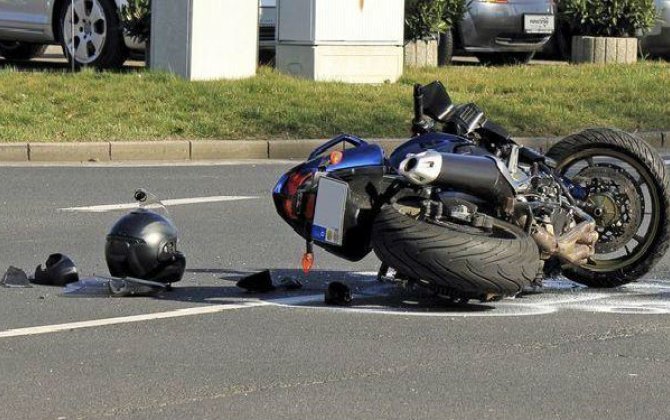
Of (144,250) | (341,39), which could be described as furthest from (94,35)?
(144,250)

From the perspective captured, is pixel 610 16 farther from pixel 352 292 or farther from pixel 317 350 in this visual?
pixel 317 350

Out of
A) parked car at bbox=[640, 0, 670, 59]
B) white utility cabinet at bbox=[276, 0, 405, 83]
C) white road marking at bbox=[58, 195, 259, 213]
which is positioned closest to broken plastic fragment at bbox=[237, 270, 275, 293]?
white road marking at bbox=[58, 195, 259, 213]

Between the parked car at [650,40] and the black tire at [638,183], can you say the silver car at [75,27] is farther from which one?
the black tire at [638,183]

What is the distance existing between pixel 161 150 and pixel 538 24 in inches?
305

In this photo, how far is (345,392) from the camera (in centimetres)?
582

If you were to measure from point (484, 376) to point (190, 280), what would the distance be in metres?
2.49

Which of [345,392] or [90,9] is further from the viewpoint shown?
[90,9]

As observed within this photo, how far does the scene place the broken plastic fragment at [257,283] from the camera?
7.84 m

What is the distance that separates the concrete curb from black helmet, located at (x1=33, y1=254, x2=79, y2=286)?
5477 mm

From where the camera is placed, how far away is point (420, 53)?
1953 centimetres

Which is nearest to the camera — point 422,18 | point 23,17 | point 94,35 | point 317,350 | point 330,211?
point 317,350

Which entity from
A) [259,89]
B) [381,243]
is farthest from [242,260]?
[259,89]

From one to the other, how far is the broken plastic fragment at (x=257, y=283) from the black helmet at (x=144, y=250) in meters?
0.32

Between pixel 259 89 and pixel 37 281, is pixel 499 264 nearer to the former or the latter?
pixel 37 281
